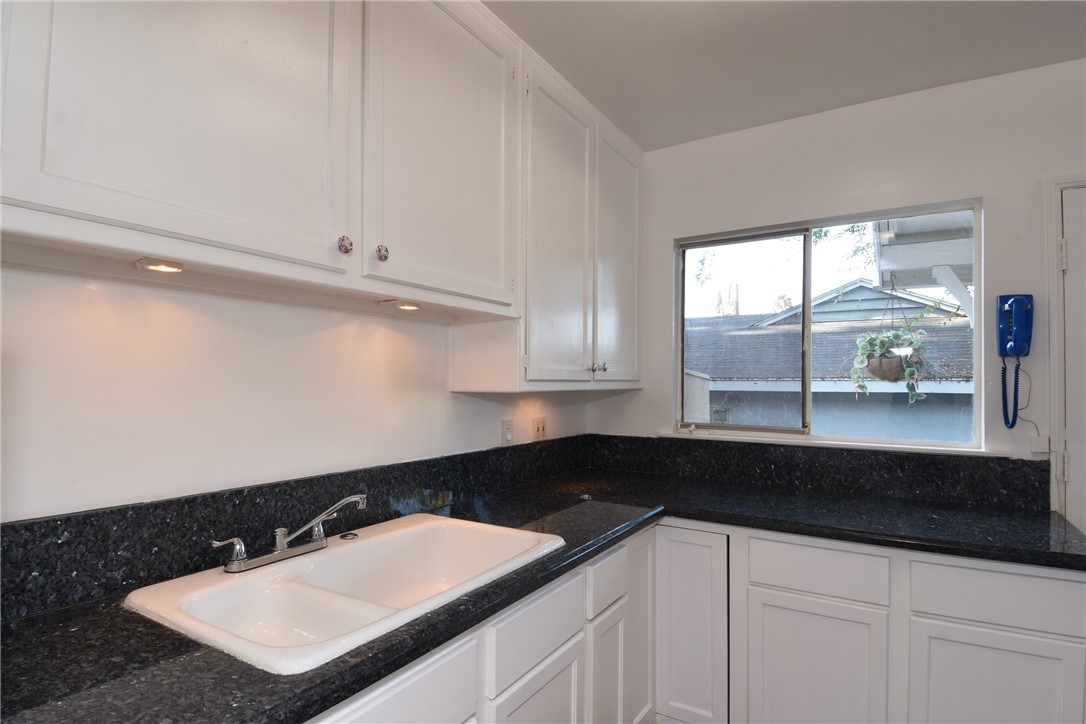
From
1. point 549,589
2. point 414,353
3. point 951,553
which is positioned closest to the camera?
point 549,589

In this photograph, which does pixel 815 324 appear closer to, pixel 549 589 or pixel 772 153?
pixel 772 153

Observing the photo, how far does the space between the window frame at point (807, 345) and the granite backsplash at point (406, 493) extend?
64mm

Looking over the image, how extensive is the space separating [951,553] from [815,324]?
3.48 ft

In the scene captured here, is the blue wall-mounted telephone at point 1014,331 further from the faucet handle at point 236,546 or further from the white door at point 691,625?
the faucet handle at point 236,546

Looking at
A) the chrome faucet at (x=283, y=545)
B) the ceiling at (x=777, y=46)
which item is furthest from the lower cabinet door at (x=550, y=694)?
the ceiling at (x=777, y=46)

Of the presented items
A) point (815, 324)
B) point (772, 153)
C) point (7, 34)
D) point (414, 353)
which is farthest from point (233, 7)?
point (815, 324)

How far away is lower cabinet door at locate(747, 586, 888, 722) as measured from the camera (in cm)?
167

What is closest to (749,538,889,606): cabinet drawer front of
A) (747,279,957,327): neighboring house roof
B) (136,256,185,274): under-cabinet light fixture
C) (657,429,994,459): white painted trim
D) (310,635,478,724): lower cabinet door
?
(657,429,994,459): white painted trim

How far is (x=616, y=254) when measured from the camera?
238 centimetres

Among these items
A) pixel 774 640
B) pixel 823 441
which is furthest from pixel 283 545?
pixel 823 441

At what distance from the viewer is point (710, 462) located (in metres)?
2.43

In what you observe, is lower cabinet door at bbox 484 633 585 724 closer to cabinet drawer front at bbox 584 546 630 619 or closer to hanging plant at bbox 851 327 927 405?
cabinet drawer front at bbox 584 546 630 619

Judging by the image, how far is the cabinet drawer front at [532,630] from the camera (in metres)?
1.15

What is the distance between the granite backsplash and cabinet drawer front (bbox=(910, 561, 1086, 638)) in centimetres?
50
